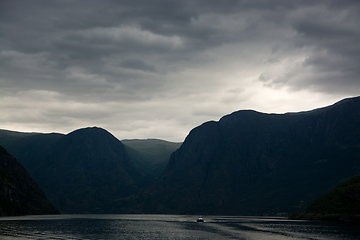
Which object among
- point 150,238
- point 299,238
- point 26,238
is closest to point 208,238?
point 150,238

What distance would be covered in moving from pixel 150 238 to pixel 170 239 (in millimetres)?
8252

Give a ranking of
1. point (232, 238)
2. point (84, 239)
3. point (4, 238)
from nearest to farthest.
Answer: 1. point (4, 238)
2. point (84, 239)
3. point (232, 238)

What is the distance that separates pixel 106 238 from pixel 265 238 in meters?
60.6

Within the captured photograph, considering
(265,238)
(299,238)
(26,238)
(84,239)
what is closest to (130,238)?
(84,239)

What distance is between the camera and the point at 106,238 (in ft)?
447

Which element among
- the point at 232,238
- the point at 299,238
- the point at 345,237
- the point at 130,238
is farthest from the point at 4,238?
the point at 345,237

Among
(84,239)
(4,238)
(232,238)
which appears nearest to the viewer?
(4,238)

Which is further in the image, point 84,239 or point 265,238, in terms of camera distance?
point 265,238

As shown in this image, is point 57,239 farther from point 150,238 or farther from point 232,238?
point 232,238

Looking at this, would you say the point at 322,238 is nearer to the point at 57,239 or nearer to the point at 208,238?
the point at 208,238

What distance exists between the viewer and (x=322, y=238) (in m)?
134

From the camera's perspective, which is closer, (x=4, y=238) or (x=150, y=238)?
(x=4, y=238)

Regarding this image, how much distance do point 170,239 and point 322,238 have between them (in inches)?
2203

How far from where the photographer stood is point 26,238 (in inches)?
4862
